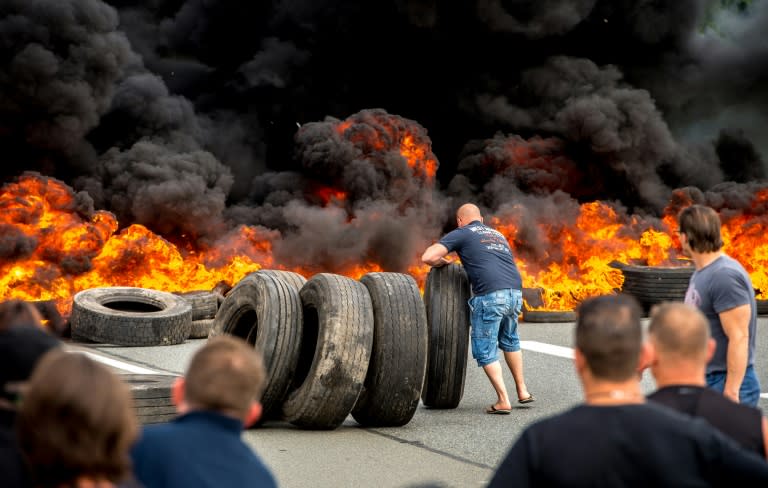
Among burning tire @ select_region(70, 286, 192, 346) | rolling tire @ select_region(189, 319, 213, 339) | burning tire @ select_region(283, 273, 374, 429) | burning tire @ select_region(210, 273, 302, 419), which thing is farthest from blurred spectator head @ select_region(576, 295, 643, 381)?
rolling tire @ select_region(189, 319, 213, 339)

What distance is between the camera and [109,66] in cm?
1933

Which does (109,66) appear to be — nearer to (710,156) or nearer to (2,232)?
(2,232)

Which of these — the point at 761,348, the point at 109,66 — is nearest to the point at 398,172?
the point at 109,66

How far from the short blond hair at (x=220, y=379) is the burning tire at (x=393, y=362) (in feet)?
14.5

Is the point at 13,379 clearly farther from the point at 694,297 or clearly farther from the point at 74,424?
the point at 694,297

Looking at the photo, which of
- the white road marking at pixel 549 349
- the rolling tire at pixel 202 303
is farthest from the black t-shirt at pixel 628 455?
the rolling tire at pixel 202 303

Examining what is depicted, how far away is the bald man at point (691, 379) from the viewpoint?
2.69m

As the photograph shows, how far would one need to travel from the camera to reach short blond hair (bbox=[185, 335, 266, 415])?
7.40 ft

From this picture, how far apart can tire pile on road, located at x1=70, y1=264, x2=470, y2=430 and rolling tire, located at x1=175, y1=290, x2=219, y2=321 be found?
6.57 m

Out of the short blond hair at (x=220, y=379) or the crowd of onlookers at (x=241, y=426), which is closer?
the crowd of onlookers at (x=241, y=426)

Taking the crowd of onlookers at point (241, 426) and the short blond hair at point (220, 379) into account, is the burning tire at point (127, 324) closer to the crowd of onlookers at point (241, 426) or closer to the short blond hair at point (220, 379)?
the crowd of onlookers at point (241, 426)

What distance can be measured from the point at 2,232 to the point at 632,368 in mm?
14339

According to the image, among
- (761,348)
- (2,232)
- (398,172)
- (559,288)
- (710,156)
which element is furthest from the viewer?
(710,156)

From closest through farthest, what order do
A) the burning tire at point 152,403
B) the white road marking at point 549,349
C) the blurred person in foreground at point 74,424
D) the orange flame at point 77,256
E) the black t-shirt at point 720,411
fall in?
the blurred person in foreground at point 74,424, the black t-shirt at point 720,411, the burning tire at point 152,403, the white road marking at point 549,349, the orange flame at point 77,256
